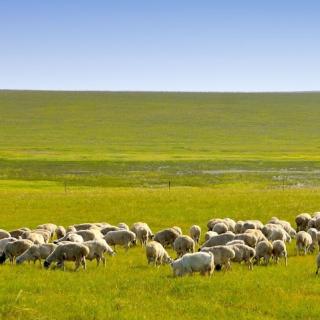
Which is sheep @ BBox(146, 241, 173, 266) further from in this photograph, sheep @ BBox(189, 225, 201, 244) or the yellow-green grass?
sheep @ BBox(189, 225, 201, 244)

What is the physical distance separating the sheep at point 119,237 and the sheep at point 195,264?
6207 millimetres

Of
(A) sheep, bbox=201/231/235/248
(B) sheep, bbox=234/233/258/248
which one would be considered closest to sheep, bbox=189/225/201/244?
(A) sheep, bbox=201/231/235/248

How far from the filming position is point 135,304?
49.3 feet

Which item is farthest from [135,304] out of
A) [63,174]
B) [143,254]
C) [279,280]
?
[63,174]

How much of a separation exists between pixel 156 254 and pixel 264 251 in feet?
11.2

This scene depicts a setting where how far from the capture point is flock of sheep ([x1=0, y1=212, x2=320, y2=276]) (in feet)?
62.0

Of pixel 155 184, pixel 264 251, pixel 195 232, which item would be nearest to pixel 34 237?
pixel 195 232

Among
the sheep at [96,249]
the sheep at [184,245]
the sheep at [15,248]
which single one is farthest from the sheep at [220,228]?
the sheep at [15,248]

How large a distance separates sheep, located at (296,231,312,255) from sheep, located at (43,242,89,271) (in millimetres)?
7894

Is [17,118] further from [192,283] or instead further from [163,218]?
[192,283]

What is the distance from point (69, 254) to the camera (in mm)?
19375

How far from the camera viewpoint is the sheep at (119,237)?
23.9 m

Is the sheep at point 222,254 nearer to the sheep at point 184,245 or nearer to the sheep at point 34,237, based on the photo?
the sheep at point 184,245

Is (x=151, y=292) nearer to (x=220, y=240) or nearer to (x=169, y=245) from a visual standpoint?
(x=220, y=240)
